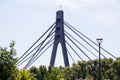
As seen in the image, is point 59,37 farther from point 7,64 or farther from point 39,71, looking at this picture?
point 7,64

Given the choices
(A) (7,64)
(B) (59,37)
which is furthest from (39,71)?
(A) (7,64)

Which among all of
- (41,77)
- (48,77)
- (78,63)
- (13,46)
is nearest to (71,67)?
(78,63)

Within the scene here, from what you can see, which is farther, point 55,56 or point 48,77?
point 55,56

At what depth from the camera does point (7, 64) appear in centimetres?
3259

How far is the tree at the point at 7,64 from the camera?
106ft

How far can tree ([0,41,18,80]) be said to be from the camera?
3225cm

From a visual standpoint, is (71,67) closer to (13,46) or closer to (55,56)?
(55,56)

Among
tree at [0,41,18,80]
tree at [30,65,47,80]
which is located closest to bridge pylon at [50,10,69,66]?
tree at [30,65,47,80]

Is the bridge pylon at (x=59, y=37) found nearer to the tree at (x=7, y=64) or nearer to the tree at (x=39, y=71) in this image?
the tree at (x=39, y=71)

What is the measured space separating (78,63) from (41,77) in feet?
A: 38.8

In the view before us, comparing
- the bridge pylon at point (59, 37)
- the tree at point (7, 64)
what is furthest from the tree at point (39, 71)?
the tree at point (7, 64)

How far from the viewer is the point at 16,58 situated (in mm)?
33000

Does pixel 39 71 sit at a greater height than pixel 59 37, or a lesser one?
lesser

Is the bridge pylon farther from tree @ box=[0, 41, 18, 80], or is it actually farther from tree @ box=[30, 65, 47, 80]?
tree @ box=[0, 41, 18, 80]
